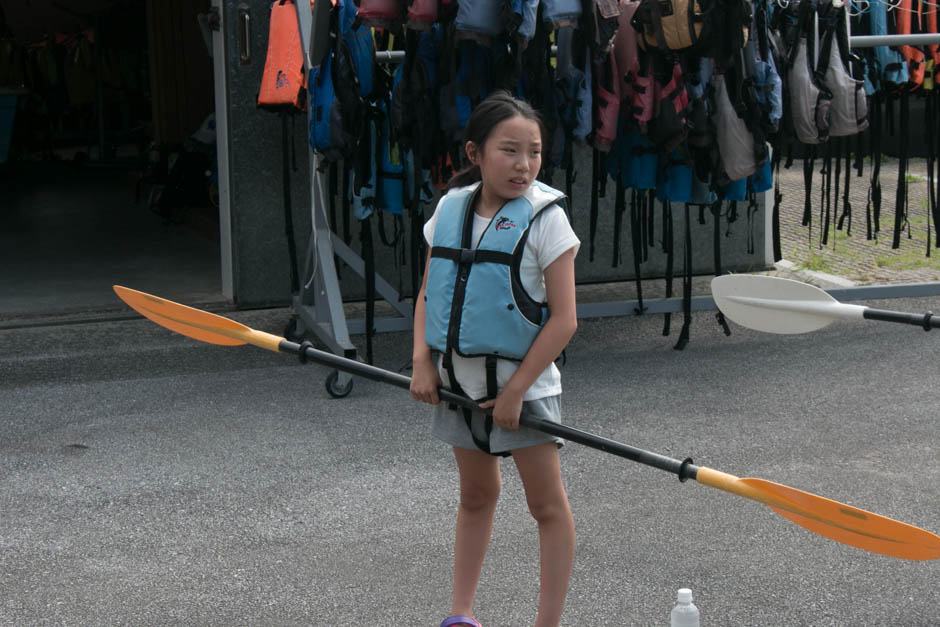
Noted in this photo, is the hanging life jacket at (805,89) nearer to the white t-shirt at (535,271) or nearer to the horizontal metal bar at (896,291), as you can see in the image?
the horizontal metal bar at (896,291)

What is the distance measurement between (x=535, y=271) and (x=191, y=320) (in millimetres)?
1340

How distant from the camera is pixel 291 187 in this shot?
7.85 m

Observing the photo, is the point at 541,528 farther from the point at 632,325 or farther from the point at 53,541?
the point at 632,325

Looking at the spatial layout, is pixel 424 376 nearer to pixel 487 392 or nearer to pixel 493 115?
pixel 487 392

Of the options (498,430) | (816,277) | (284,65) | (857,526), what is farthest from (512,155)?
(816,277)

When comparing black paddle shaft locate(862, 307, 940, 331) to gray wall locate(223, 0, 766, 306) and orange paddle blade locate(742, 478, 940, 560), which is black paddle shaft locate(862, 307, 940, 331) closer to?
orange paddle blade locate(742, 478, 940, 560)

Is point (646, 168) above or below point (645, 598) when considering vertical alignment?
above

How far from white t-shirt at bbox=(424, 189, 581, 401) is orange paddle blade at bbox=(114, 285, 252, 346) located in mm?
845

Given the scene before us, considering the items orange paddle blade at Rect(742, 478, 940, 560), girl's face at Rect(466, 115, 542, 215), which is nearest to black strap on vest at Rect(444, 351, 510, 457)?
girl's face at Rect(466, 115, 542, 215)

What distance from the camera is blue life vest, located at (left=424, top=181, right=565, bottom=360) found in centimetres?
299

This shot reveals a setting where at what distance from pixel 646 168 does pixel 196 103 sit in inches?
324

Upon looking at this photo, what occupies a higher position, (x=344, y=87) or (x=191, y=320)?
(x=344, y=87)

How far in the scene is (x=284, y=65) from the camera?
6871 mm

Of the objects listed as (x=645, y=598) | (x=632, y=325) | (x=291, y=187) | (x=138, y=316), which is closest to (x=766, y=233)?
(x=632, y=325)
